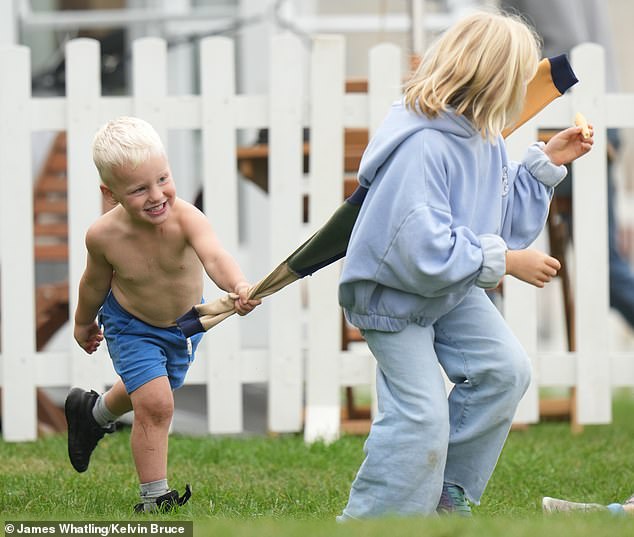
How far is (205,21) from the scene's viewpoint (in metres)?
7.45

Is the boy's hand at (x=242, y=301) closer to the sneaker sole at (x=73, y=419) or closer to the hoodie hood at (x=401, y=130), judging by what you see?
the hoodie hood at (x=401, y=130)

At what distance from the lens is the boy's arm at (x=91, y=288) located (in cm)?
377

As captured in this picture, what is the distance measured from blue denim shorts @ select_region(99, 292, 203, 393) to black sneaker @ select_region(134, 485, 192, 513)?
33 centimetres

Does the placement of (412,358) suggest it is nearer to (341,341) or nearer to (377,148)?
(377,148)

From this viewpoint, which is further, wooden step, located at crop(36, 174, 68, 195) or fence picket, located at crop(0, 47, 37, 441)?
wooden step, located at crop(36, 174, 68, 195)

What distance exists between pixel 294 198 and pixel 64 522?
8.03 ft

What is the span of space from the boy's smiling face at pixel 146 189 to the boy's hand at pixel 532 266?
40.9 inches

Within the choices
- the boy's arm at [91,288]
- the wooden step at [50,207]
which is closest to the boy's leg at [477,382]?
the boy's arm at [91,288]

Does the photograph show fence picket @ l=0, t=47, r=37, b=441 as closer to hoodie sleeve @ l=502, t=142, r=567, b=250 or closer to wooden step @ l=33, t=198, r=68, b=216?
wooden step @ l=33, t=198, r=68, b=216

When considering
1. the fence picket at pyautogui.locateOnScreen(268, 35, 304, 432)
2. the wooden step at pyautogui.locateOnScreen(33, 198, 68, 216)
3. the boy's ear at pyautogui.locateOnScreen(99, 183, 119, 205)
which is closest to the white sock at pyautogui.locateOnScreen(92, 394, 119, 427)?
the boy's ear at pyautogui.locateOnScreen(99, 183, 119, 205)

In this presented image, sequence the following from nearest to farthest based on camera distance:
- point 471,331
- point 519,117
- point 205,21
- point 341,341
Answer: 1. point 471,331
2. point 519,117
3. point 341,341
4. point 205,21

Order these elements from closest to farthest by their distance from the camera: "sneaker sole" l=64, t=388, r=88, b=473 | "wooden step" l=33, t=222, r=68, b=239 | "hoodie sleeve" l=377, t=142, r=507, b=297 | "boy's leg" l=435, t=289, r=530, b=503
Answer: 1. "hoodie sleeve" l=377, t=142, r=507, b=297
2. "boy's leg" l=435, t=289, r=530, b=503
3. "sneaker sole" l=64, t=388, r=88, b=473
4. "wooden step" l=33, t=222, r=68, b=239

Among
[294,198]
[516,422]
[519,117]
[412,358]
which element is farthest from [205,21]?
[412,358]

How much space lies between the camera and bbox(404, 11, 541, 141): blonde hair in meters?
3.30
